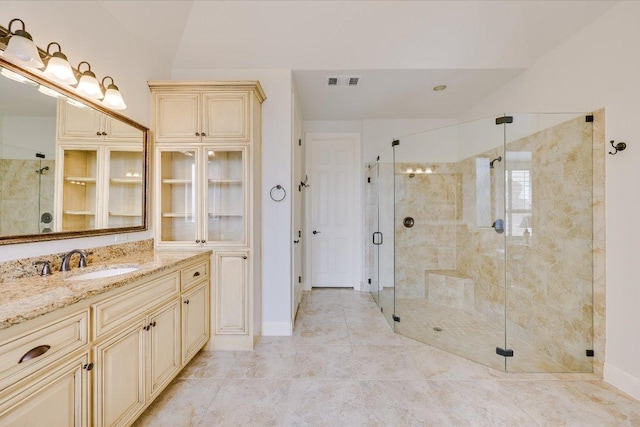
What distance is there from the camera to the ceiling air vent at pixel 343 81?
9.32 ft

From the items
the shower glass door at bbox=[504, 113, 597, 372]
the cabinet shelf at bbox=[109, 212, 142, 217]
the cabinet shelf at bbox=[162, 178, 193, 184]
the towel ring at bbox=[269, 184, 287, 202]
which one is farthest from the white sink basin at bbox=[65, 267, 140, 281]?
the shower glass door at bbox=[504, 113, 597, 372]

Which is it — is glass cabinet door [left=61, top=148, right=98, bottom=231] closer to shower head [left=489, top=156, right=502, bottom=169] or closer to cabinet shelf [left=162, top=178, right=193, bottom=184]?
cabinet shelf [left=162, top=178, right=193, bottom=184]

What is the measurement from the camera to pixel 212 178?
2.47 meters

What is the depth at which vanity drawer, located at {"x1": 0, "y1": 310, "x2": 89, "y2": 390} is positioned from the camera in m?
0.86

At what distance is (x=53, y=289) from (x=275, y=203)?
5.74 ft

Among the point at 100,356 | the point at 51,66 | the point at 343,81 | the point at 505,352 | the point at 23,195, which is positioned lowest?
the point at 505,352

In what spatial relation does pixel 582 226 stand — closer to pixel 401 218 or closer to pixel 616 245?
pixel 616 245

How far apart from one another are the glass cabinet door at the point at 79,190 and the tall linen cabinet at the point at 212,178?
0.58 meters

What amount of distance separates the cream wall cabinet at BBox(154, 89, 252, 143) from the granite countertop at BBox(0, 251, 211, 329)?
3.91 feet

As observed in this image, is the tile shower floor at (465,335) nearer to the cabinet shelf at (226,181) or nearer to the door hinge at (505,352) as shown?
the door hinge at (505,352)

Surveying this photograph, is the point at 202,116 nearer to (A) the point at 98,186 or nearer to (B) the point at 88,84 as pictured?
(B) the point at 88,84

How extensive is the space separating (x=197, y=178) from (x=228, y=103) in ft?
2.38

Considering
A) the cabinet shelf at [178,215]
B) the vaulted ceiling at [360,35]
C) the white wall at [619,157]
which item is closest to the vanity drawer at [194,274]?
the cabinet shelf at [178,215]

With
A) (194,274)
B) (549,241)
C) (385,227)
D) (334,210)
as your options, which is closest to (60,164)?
(194,274)
